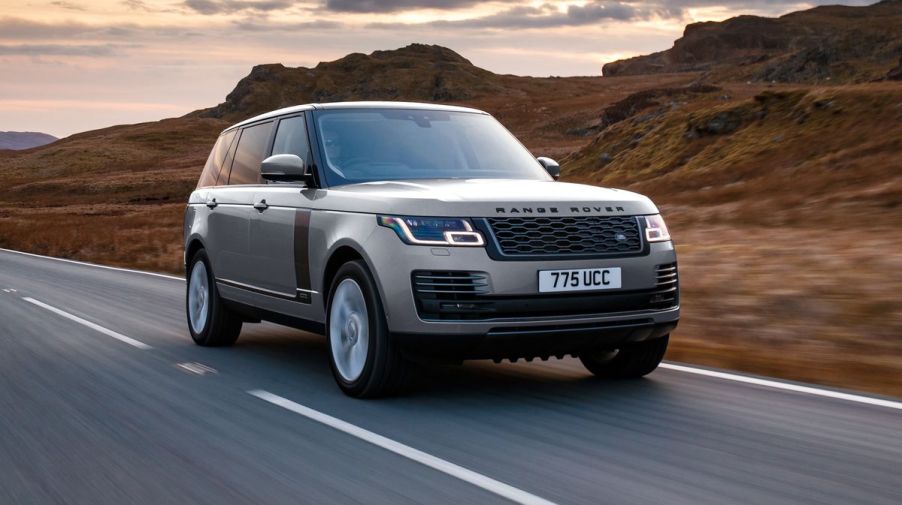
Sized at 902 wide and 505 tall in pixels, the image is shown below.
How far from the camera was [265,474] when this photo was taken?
5.05 metres

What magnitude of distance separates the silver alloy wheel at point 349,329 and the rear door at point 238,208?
1.62 m

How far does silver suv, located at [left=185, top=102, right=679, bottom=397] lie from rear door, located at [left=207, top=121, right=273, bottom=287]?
0.09 m

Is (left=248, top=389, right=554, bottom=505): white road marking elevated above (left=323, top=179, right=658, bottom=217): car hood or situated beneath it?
situated beneath

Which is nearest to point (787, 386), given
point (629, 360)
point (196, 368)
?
point (629, 360)

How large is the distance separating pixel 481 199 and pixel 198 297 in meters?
4.29

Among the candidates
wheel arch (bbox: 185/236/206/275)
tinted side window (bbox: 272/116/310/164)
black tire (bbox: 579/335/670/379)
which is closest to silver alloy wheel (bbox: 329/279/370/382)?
tinted side window (bbox: 272/116/310/164)

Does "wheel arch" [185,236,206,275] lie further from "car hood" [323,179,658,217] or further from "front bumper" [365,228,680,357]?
"front bumper" [365,228,680,357]

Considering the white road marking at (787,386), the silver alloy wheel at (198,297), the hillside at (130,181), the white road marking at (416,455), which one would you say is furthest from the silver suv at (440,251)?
the hillside at (130,181)

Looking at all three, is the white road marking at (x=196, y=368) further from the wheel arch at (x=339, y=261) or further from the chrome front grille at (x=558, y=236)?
the chrome front grille at (x=558, y=236)

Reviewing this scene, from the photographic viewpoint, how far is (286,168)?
24.1 ft

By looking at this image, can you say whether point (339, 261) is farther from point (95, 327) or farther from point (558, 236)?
point (95, 327)

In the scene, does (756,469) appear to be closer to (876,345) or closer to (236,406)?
(236,406)

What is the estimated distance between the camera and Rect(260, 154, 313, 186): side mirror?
24.1 feet

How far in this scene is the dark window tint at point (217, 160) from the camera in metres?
9.73
